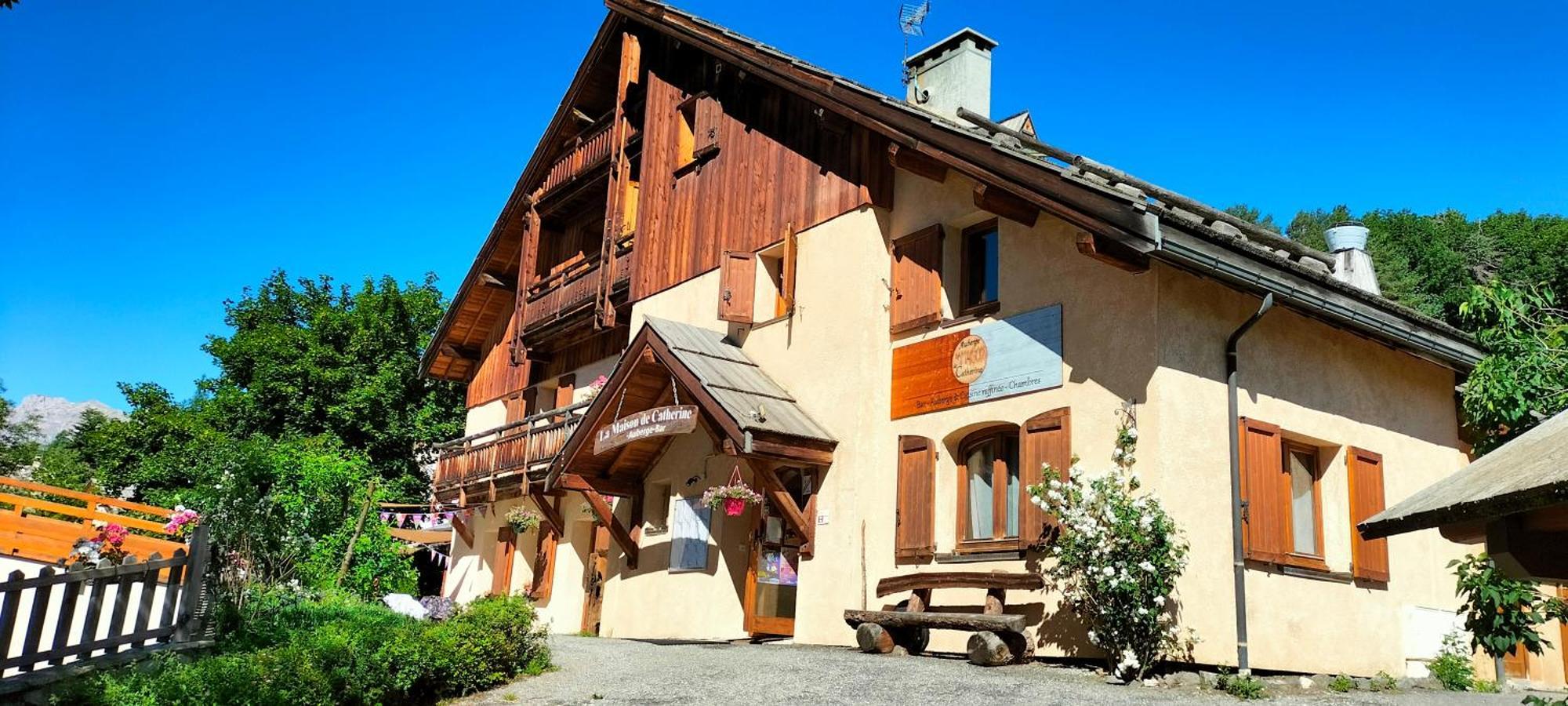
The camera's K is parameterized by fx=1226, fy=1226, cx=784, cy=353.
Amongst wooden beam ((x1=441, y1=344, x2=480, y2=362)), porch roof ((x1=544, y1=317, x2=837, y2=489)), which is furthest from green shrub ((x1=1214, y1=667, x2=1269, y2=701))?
wooden beam ((x1=441, y1=344, x2=480, y2=362))

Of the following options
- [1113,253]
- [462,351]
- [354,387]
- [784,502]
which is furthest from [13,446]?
[1113,253]

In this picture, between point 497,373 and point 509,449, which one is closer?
point 509,449

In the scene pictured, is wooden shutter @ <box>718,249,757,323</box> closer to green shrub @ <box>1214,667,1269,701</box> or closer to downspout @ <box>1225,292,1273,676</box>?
downspout @ <box>1225,292,1273,676</box>

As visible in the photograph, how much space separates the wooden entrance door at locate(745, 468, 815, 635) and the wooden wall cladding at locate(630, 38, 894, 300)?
3.52 m

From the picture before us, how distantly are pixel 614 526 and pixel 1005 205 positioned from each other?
8.20 meters

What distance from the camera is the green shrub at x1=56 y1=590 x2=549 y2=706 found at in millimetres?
9008

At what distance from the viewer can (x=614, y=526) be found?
18047 mm

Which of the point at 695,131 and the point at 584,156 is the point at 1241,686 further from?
the point at 584,156

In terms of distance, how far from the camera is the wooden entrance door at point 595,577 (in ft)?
63.9

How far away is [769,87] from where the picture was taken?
689 inches

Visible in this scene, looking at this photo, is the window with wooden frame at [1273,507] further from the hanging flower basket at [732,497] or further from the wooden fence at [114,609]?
the wooden fence at [114,609]

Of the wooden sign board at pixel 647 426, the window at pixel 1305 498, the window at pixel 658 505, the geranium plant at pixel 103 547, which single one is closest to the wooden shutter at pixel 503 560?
the window at pixel 658 505

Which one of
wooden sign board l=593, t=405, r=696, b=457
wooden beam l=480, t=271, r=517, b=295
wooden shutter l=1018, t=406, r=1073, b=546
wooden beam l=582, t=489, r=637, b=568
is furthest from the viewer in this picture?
wooden beam l=480, t=271, r=517, b=295

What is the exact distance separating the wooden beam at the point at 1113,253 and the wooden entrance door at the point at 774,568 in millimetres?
5027
